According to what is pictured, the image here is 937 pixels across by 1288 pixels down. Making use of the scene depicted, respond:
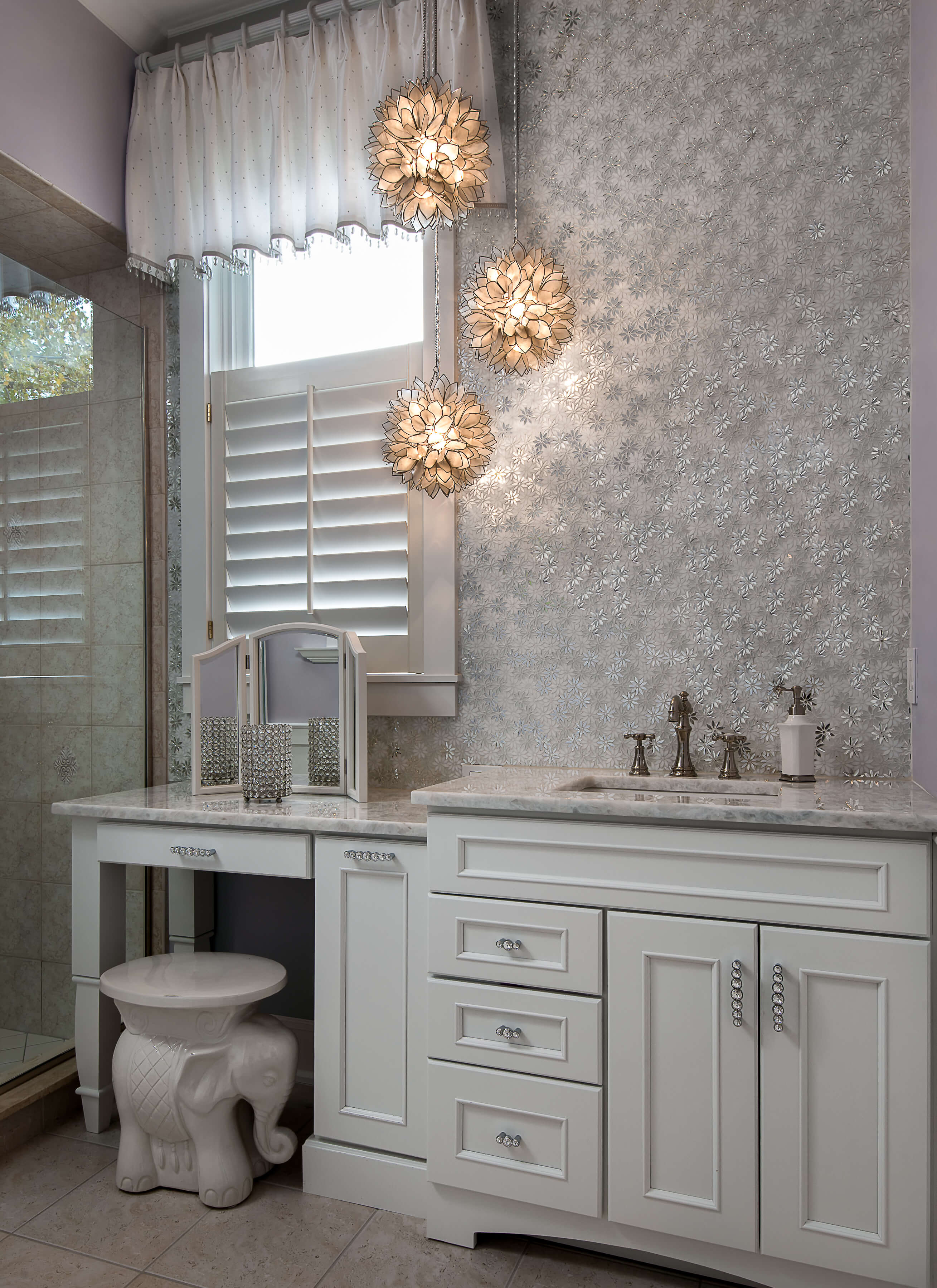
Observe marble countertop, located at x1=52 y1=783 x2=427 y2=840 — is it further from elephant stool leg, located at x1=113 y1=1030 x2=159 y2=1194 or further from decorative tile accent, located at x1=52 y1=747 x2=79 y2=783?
elephant stool leg, located at x1=113 y1=1030 x2=159 y2=1194

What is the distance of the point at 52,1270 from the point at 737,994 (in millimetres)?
1366

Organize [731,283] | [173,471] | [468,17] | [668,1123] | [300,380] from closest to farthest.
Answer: [668,1123], [731,283], [468,17], [300,380], [173,471]

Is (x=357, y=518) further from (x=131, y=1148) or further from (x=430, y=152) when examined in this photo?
(x=131, y=1148)

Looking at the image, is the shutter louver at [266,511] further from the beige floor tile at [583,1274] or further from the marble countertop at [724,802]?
the beige floor tile at [583,1274]

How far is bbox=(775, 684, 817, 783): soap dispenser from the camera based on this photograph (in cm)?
180

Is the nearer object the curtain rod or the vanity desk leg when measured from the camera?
the vanity desk leg

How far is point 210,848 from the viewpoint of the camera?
6.48 ft

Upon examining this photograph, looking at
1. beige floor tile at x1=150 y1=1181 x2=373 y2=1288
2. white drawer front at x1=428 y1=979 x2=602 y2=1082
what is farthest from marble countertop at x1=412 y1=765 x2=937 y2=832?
beige floor tile at x1=150 y1=1181 x2=373 y2=1288

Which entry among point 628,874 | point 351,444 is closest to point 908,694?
point 628,874

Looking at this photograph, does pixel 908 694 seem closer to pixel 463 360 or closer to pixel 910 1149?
pixel 910 1149

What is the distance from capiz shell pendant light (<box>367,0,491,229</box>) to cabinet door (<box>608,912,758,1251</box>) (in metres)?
1.71

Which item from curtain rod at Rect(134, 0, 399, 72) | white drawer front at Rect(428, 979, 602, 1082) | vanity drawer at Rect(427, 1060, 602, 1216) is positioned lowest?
vanity drawer at Rect(427, 1060, 602, 1216)

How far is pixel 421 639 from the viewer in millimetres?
2324

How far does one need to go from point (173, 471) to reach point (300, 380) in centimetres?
52
